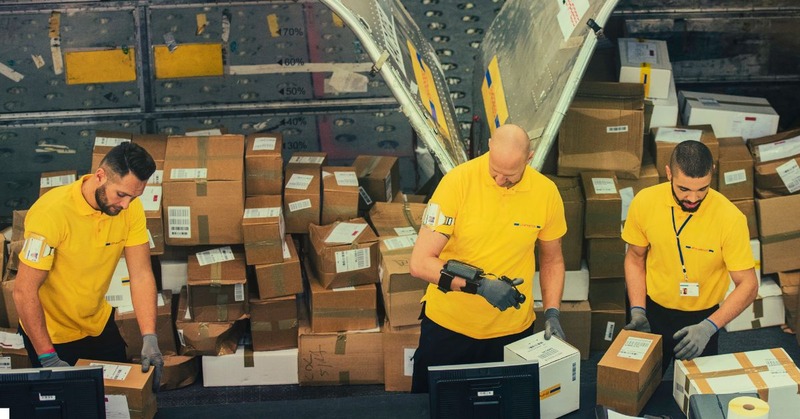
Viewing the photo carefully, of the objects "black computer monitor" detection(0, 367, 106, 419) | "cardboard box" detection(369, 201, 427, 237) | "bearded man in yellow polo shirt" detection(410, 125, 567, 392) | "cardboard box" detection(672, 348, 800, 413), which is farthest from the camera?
"cardboard box" detection(369, 201, 427, 237)

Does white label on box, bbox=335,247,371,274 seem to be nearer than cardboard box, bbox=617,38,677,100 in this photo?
Yes

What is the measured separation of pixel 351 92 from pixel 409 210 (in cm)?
94

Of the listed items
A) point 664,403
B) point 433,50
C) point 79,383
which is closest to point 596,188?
point 433,50

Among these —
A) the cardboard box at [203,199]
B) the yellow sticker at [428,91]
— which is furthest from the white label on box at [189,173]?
the yellow sticker at [428,91]

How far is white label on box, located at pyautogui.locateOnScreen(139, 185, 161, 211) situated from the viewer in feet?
16.8

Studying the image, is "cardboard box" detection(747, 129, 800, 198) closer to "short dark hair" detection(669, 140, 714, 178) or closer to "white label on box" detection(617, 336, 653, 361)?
"short dark hair" detection(669, 140, 714, 178)

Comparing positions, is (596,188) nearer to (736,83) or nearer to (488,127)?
(488,127)

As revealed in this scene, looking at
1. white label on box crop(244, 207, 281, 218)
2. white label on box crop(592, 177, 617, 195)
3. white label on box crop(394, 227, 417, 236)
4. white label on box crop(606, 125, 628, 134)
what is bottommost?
white label on box crop(394, 227, 417, 236)

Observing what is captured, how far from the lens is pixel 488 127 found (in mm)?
4965

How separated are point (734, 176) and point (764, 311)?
80 centimetres

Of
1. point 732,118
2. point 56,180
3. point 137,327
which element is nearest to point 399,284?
point 137,327

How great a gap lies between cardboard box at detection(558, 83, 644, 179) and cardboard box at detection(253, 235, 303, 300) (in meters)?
1.45

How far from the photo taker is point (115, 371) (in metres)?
3.56

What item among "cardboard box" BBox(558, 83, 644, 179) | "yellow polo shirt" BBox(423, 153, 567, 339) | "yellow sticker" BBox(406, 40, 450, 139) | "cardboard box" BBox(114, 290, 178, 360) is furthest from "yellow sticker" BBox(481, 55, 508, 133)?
"cardboard box" BBox(114, 290, 178, 360)
